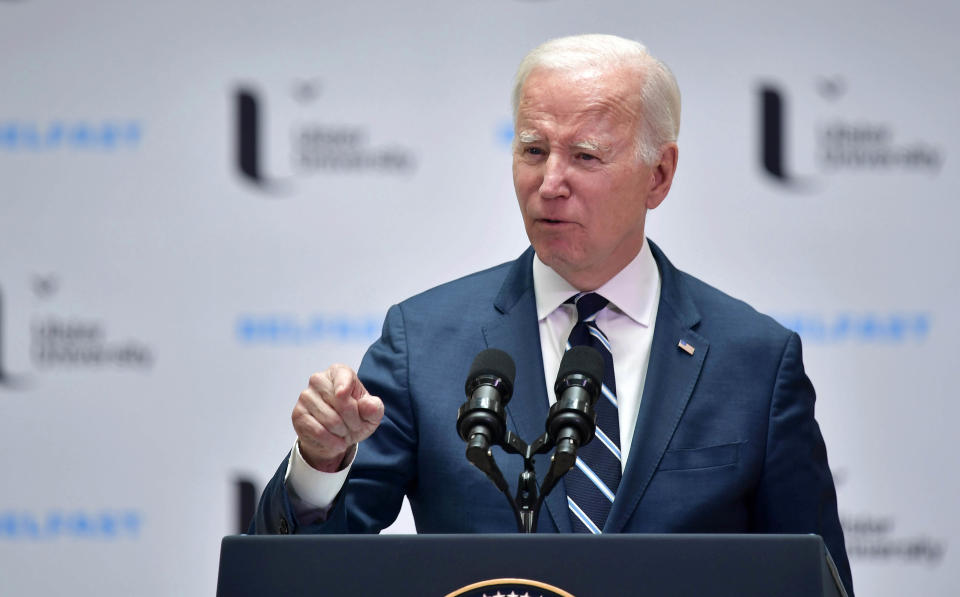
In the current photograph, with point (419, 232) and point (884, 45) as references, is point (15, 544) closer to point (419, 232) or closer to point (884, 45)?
point (419, 232)

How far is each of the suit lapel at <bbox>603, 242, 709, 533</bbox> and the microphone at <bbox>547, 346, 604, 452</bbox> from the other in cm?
43

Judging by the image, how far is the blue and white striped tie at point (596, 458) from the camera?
1.99 meters

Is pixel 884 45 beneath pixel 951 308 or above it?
above

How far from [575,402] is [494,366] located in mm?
129

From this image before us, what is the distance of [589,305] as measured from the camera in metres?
2.18

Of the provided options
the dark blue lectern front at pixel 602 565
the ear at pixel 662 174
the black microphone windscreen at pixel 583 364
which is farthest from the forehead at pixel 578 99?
the dark blue lectern front at pixel 602 565

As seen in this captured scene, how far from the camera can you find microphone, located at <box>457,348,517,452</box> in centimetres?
150

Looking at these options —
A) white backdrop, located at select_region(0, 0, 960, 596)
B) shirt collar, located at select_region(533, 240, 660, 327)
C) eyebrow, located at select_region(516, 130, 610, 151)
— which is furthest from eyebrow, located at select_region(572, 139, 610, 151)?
white backdrop, located at select_region(0, 0, 960, 596)

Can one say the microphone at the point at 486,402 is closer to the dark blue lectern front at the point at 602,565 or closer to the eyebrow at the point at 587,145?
the dark blue lectern front at the point at 602,565

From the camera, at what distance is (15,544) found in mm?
Answer: 3668

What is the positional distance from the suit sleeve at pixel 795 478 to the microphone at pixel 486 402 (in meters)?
0.67

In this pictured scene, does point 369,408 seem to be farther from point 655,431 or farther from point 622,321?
point 622,321

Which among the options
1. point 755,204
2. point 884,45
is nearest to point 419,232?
point 755,204

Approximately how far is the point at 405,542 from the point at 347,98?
2.53 m
